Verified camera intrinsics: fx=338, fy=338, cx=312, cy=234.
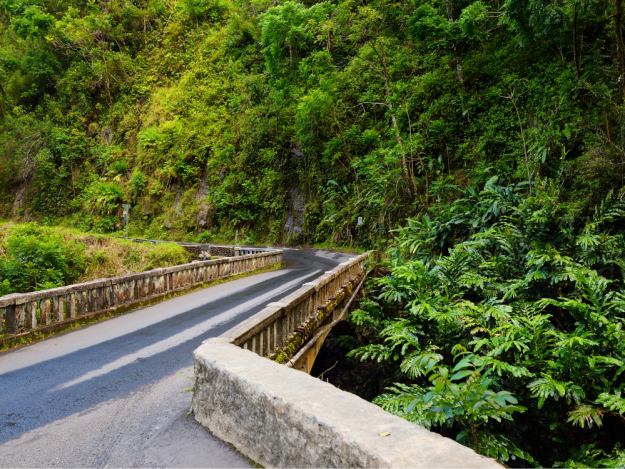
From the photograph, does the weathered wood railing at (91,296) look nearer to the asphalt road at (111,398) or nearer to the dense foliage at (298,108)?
the asphalt road at (111,398)

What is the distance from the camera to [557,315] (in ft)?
22.8

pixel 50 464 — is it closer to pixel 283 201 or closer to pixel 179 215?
pixel 283 201

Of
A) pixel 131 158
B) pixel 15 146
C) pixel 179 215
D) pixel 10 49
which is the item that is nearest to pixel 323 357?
pixel 179 215

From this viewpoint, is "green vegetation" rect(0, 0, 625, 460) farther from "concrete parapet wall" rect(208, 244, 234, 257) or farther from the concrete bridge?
"concrete parapet wall" rect(208, 244, 234, 257)

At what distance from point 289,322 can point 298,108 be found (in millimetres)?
19920

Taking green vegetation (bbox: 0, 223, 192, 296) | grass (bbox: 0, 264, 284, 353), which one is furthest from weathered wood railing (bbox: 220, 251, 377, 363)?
green vegetation (bbox: 0, 223, 192, 296)

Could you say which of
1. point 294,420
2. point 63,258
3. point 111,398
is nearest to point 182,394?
point 111,398

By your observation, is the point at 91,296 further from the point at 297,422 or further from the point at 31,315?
the point at 297,422

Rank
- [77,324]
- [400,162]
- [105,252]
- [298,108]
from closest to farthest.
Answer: [77,324], [105,252], [400,162], [298,108]

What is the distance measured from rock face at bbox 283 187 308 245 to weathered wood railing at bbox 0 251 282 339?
13.9m

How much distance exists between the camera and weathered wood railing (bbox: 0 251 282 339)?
20.3ft

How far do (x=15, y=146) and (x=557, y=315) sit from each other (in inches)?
2015

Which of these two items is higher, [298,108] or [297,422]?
[298,108]

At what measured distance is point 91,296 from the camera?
778 centimetres
